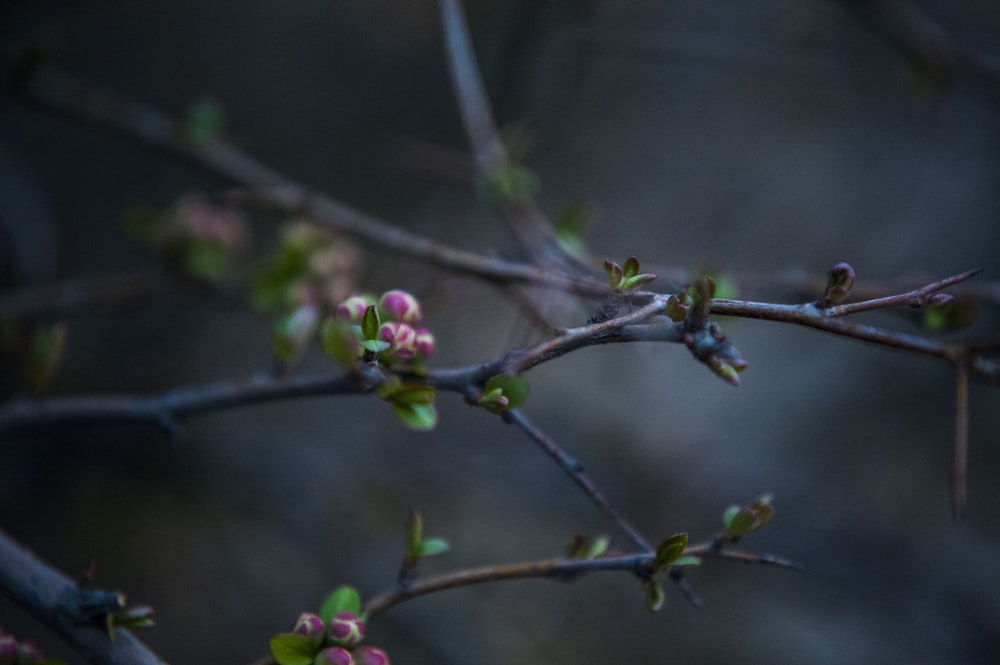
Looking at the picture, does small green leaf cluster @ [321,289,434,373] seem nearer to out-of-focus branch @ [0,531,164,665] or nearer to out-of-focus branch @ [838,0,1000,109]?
out-of-focus branch @ [0,531,164,665]

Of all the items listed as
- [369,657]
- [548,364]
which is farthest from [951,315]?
[548,364]

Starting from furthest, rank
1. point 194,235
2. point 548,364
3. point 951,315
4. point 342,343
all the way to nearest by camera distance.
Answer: point 548,364 < point 194,235 < point 951,315 < point 342,343

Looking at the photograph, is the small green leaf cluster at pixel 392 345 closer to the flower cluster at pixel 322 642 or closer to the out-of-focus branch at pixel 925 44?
the flower cluster at pixel 322 642

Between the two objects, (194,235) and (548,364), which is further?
(548,364)

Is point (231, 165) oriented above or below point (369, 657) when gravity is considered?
above

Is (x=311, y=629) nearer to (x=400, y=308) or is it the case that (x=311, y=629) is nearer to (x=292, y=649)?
(x=292, y=649)

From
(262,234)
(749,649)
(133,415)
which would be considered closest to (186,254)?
(133,415)

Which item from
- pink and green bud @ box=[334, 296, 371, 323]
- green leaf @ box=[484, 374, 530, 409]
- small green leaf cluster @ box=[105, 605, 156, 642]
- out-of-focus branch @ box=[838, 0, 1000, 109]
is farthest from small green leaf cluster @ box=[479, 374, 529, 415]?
out-of-focus branch @ box=[838, 0, 1000, 109]
